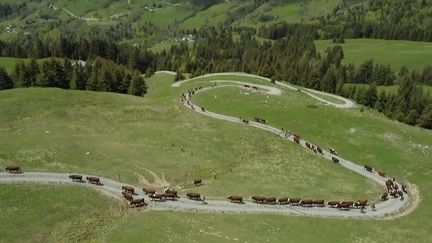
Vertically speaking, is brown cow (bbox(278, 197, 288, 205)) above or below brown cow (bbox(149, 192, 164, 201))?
below

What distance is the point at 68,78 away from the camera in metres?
157

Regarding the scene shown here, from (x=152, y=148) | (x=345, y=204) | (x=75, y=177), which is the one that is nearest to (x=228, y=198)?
(x=345, y=204)

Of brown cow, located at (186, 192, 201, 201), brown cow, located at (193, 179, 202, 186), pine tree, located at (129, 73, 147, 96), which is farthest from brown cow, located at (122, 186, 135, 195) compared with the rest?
pine tree, located at (129, 73, 147, 96)

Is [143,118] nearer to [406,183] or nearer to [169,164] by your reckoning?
[169,164]

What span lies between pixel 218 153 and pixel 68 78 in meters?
89.3

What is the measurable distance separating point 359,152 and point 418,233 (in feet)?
102

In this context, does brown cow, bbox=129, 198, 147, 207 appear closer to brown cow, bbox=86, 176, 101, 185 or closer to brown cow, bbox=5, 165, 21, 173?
brown cow, bbox=86, 176, 101, 185

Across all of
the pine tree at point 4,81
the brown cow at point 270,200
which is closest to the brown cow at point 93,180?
the brown cow at point 270,200

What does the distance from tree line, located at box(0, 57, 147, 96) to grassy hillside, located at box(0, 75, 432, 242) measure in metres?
41.6

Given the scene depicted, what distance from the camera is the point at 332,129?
101562 millimetres

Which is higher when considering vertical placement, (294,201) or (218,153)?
(294,201)

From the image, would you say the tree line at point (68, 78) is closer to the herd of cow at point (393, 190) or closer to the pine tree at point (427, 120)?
the pine tree at point (427, 120)

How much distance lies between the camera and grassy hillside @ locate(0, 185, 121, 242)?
171 ft

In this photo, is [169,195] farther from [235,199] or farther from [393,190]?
[393,190]
